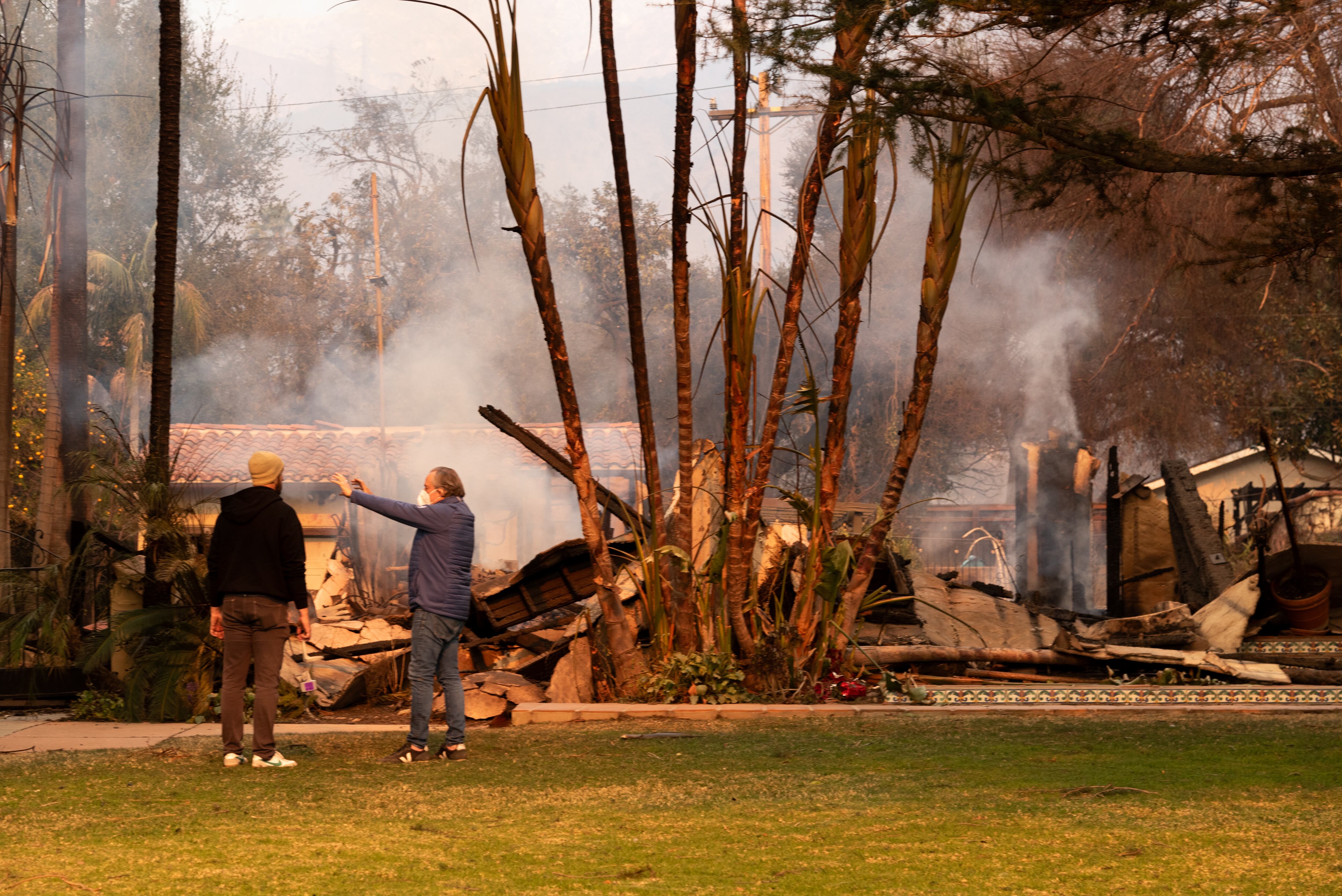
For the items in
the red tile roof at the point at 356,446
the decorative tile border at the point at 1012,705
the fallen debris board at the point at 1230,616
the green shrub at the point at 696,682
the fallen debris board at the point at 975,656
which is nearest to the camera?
the decorative tile border at the point at 1012,705

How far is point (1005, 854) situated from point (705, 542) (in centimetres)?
608

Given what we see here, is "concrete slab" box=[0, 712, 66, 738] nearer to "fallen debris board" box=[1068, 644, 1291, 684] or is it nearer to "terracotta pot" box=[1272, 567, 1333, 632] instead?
"fallen debris board" box=[1068, 644, 1291, 684]

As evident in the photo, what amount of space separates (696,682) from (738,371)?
216cm

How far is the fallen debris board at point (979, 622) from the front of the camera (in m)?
12.4

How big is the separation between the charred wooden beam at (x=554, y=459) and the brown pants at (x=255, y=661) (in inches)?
132

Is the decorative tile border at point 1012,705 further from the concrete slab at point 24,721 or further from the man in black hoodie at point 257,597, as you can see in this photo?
the concrete slab at point 24,721

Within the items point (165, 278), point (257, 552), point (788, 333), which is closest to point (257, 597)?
point (257, 552)

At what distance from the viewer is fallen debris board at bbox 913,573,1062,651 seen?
12391 mm

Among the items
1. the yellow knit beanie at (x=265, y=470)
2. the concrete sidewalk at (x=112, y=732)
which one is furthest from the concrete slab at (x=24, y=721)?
the yellow knit beanie at (x=265, y=470)

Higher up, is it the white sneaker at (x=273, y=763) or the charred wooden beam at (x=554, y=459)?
the charred wooden beam at (x=554, y=459)

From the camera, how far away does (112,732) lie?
8.02 meters

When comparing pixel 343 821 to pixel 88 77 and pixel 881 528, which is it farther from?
pixel 88 77

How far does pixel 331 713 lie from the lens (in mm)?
10195

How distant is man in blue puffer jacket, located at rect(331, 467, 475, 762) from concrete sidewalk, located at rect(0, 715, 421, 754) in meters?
1.10
